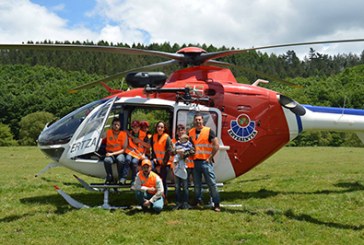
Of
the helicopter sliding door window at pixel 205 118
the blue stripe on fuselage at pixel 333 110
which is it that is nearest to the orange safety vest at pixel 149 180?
the helicopter sliding door window at pixel 205 118

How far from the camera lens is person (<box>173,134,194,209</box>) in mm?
9039

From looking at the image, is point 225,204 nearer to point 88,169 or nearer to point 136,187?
point 136,187

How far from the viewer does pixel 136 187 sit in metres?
8.78

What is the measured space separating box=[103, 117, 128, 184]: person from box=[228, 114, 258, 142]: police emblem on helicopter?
274 cm

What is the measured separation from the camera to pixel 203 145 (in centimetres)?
904

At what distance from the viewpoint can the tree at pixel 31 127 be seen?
60253 mm

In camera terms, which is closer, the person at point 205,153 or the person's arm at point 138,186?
the person's arm at point 138,186

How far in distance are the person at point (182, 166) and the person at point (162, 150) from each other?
0.82 ft

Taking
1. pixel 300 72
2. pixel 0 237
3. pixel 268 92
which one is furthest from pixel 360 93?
pixel 0 237

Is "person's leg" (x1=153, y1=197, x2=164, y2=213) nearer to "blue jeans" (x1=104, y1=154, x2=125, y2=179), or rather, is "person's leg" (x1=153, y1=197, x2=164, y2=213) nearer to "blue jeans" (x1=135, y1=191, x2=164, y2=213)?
"blue jeans" (x1=135, y1=191, x2=164, y2=213)

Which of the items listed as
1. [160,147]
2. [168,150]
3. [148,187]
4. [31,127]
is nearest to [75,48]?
[160,147]

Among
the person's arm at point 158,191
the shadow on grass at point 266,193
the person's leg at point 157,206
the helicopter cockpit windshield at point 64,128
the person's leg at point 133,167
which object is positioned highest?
the helicopter cockpit windshield at point 64,128

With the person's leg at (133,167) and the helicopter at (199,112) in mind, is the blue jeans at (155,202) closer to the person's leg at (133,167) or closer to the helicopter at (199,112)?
the person's leg at (133,167)

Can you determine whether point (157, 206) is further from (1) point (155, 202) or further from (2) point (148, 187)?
(2) point (148, 187)
